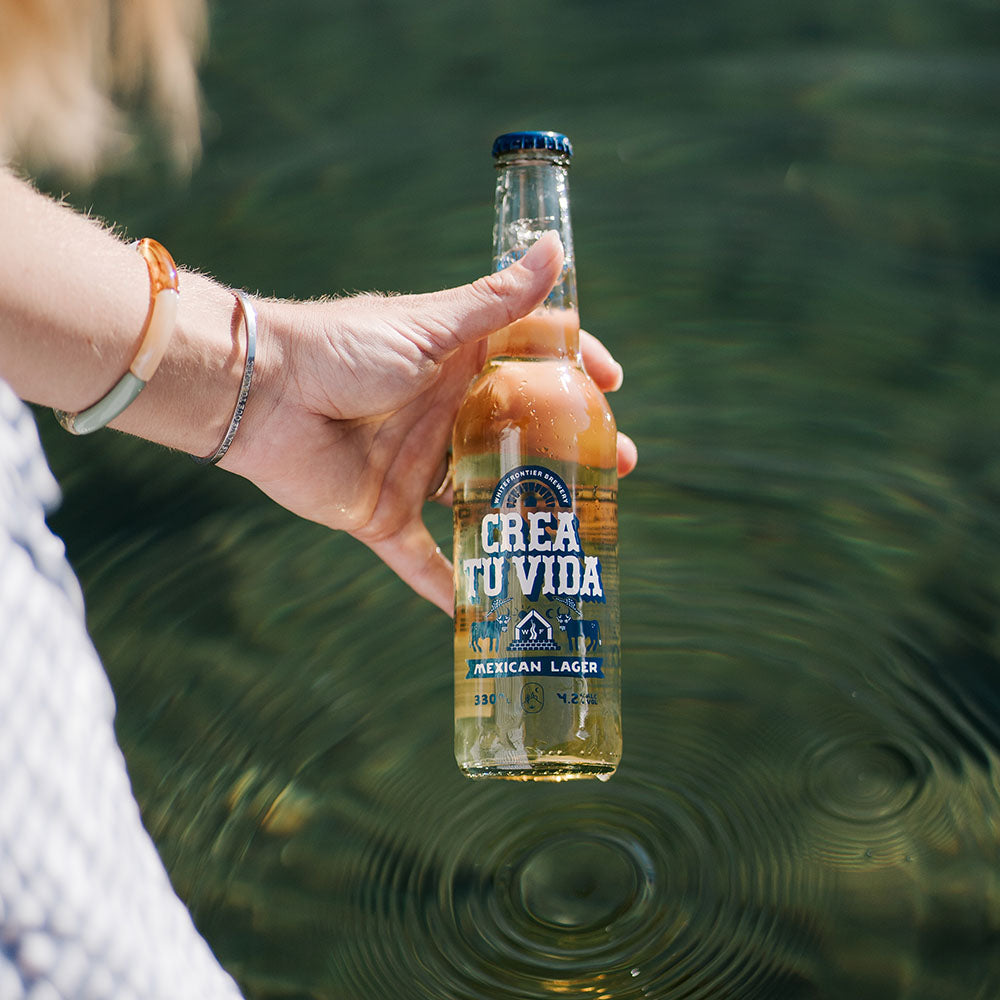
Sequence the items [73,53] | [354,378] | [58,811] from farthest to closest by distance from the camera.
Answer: [354,378]
[73,53]
[58,811]

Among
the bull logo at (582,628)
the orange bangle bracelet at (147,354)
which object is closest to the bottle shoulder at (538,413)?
the bull logo at (582,628)

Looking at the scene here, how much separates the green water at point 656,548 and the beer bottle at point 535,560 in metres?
0.36

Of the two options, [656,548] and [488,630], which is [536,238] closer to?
[488,630]

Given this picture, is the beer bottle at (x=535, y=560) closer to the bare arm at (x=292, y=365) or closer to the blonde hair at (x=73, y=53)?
the bare arm at (x=292, y=365)

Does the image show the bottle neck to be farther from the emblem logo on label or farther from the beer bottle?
the emblem logo on label

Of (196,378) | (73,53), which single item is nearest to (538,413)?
(196,378)

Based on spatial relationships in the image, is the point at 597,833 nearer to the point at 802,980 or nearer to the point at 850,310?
the point at 802,980

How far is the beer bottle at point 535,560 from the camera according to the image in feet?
3.13

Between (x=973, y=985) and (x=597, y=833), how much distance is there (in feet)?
1.32

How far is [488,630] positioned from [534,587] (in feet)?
0.17

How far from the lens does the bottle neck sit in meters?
1.08

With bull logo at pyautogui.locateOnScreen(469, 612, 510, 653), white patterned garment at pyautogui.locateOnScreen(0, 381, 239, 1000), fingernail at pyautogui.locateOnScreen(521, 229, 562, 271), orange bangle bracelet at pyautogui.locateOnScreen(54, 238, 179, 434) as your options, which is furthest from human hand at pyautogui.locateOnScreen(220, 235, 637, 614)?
white patterned garment at pyautogui.locateOnScreen(0, 381, 239, 1000)

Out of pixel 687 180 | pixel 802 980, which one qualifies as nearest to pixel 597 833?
pixel 802 980

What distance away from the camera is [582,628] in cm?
96
